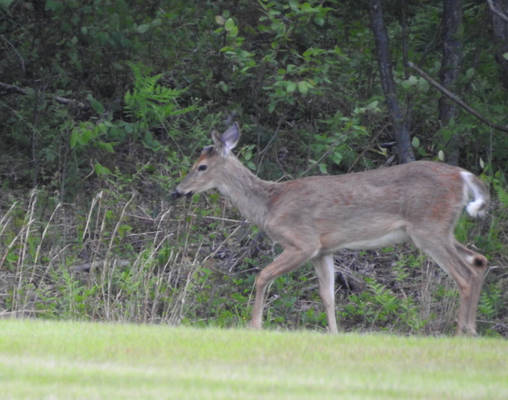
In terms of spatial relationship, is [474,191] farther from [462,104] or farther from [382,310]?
[382,310]

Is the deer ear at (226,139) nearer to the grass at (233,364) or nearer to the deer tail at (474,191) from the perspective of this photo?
the deer tail at (474,191)

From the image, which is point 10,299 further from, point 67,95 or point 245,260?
point 67,95

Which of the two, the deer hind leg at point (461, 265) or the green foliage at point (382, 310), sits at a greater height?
the deer hind leg at point (461, 265)

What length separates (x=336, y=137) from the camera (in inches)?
488

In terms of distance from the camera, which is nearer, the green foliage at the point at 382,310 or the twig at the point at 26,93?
the green foliage at the point at 382,310

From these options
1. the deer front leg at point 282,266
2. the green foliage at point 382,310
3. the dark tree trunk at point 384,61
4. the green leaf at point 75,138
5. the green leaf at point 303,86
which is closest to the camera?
the deer front leg at point 282,266

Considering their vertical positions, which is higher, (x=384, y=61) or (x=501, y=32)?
(x=501, y=32)

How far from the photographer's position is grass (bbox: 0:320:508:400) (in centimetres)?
542

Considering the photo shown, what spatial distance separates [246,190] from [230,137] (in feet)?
2.02

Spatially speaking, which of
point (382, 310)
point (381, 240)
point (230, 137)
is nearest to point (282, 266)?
point (381, 240)

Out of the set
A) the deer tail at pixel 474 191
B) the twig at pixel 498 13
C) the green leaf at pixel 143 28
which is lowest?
the deer tail at pixel 474 191

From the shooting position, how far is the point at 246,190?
11.0 m

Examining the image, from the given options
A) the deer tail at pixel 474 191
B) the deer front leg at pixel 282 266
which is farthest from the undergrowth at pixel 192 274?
the deer tail at pixel 474 191

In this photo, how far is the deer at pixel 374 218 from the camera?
9992 millimetres
